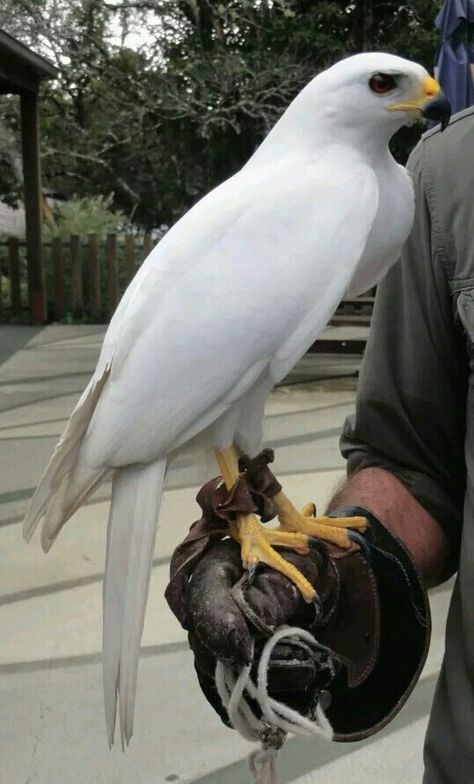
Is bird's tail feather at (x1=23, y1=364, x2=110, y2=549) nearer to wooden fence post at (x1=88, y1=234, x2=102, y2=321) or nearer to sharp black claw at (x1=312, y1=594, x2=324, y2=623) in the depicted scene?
sharp black claw at (x1=312, y1=594, x2=324, y2=623)

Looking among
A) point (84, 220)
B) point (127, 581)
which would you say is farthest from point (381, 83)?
point (84, 220)

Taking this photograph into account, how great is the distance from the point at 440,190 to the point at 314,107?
226mm

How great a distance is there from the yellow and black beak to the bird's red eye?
0.07 ft

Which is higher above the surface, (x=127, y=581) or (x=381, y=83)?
(x=381, y=83)

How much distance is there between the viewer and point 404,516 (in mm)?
1379

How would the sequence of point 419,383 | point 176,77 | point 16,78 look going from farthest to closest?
point 176,77, point 16,78, point 419,383

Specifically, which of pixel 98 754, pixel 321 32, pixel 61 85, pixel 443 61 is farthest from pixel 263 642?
pixel 61 85

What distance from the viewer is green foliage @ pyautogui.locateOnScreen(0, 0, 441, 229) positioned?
13.2 metres

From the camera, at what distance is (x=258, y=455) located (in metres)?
1.21

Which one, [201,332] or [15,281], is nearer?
[201,332]

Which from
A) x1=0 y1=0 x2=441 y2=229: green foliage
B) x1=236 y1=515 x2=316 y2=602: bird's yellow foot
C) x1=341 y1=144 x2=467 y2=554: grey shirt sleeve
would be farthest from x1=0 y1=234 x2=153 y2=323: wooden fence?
x1=236 y1=515 x2=316 y2=602: bird's yellow foot

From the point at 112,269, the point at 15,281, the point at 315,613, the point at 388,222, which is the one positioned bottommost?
the point at 15,281

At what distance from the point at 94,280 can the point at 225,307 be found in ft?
35.0

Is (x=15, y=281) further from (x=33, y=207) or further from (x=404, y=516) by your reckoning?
(x=404, y=516)
